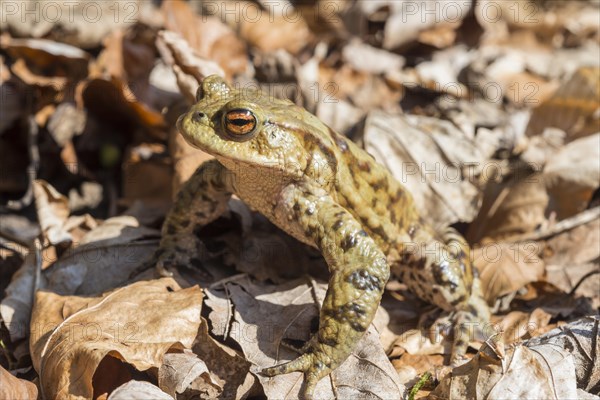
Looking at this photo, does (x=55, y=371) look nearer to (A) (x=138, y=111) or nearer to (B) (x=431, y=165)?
(A) (x=138, y=111)

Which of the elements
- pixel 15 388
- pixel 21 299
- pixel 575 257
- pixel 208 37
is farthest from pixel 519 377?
pixel 208 37

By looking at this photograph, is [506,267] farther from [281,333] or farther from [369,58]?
[369,58]

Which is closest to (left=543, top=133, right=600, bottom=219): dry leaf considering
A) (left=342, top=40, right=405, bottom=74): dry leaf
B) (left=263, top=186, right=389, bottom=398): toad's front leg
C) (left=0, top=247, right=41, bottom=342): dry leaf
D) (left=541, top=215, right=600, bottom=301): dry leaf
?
(left=541, top=215, right=600, bottom=301): dry leaf

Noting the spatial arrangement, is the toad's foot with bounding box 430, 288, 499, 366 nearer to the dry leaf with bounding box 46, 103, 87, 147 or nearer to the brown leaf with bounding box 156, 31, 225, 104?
the brown leaf with bounding box 156, 31, 225, 104

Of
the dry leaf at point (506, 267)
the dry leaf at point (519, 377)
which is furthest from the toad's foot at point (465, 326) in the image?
the dry leaf at point (519, 377)

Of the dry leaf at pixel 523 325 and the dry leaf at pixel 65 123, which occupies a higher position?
the dry leaf at pixel 65 123

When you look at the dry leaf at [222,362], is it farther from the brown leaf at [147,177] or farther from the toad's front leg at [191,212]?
the brown leaf at [147,177]
